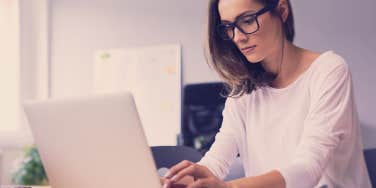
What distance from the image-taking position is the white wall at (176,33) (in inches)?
121

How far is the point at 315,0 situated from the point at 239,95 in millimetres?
1826

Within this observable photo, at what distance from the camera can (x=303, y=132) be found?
1309mm

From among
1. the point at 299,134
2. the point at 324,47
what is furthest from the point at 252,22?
the point at 324,47

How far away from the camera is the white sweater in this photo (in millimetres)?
1200

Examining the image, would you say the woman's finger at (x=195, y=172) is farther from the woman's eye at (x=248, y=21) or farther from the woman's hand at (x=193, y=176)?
the woman's eye at (x=248, y=21)

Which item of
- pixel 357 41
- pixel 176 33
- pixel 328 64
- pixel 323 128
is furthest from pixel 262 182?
pixel 176 33

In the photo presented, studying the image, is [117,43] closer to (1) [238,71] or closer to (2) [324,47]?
(2) [324,47]

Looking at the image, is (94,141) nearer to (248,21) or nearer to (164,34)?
(248,21)

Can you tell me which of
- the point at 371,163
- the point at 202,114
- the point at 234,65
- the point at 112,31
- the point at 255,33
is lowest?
the point at 202,114

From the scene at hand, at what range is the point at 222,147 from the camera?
→ 1489 mm

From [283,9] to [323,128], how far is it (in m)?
0.37

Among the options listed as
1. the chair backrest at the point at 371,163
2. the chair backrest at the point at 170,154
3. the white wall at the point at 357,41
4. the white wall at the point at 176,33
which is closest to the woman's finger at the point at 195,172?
the chair backrest at the point at 170,154

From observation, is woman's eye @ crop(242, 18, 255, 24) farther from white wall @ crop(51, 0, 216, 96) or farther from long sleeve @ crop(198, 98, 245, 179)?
white wall @ crop(51, 0, 216, 96)

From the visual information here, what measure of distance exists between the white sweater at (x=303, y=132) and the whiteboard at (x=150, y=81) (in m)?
1.80
